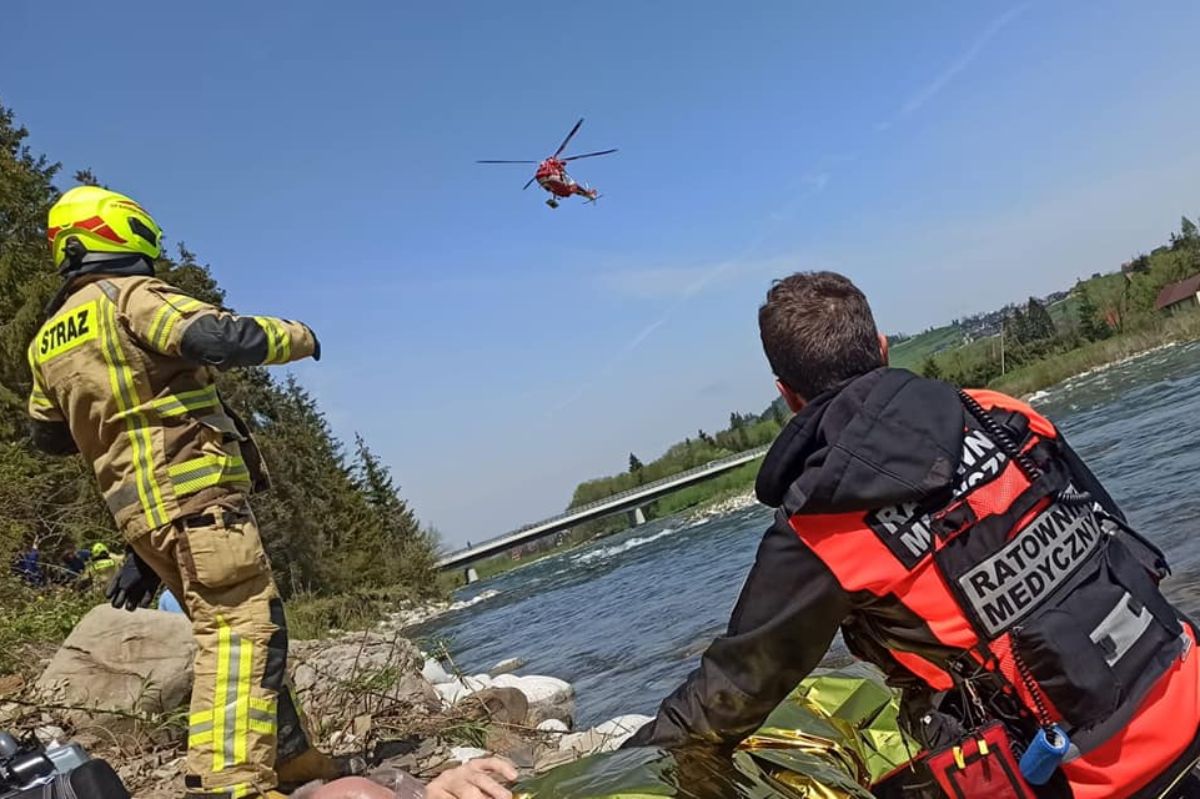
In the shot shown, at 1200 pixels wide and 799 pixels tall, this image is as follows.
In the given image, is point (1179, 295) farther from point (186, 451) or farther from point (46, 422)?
point (46, 422)

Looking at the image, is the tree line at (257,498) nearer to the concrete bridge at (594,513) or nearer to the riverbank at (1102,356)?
the concrete bridge at (594,513)

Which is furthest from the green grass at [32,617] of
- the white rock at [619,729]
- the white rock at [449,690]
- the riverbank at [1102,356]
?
the riverbank at [1102,356]

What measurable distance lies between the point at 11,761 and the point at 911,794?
2049mm

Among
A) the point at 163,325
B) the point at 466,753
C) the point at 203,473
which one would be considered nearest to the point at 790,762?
the point at 203,473

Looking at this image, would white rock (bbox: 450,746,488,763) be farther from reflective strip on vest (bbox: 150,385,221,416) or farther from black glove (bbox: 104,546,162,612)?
reflective strip on vest (bbox: 150,385,221,416)

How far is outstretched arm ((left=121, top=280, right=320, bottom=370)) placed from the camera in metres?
3.14

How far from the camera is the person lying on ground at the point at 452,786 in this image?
1961 millimetres

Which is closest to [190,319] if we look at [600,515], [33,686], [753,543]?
[33,686]

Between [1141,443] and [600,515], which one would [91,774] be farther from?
[600,515]

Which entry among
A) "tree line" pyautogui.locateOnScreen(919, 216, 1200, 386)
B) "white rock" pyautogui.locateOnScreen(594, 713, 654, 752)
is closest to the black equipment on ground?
"white rock" pyautogui.locateOnScreen(594, 713, 654, 752)

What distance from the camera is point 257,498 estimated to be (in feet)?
85.1

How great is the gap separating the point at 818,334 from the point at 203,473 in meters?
2.27

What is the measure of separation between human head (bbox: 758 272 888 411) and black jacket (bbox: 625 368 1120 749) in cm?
10

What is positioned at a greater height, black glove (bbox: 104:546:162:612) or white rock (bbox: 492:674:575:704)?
black glove (bbox: 104:546:162:612)
